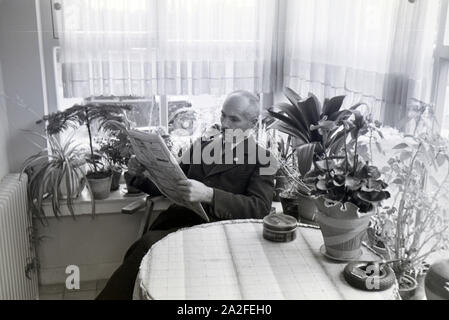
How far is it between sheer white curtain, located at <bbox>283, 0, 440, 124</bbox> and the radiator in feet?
5.53

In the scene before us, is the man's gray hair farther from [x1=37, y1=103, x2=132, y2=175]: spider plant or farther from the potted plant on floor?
the potted plant on floor

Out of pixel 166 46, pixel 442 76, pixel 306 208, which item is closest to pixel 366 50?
pixel 442 76

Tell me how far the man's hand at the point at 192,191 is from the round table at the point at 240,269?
284mm

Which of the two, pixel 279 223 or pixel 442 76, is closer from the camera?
pixel 279 223

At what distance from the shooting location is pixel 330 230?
1597 mm

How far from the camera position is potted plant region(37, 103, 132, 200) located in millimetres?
2684

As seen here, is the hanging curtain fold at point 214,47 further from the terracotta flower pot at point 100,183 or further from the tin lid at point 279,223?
the tin lid at point 279,223

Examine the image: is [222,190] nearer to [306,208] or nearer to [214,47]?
[306,208]

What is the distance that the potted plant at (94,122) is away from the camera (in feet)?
8.80

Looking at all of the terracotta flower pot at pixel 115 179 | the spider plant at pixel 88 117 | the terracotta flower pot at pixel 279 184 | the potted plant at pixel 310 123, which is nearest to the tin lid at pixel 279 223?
the potted plant at pixel 310 123

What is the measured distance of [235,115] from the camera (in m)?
2.42

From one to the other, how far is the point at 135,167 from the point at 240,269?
119 centimetres

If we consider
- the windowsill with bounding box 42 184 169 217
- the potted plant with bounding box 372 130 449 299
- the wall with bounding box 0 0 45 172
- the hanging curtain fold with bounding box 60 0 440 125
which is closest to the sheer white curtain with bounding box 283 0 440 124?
the hanging curtain fold with bounding box 60 0 440 125

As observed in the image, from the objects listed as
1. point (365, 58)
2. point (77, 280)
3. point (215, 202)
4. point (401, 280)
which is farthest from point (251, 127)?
point (77, 280)
